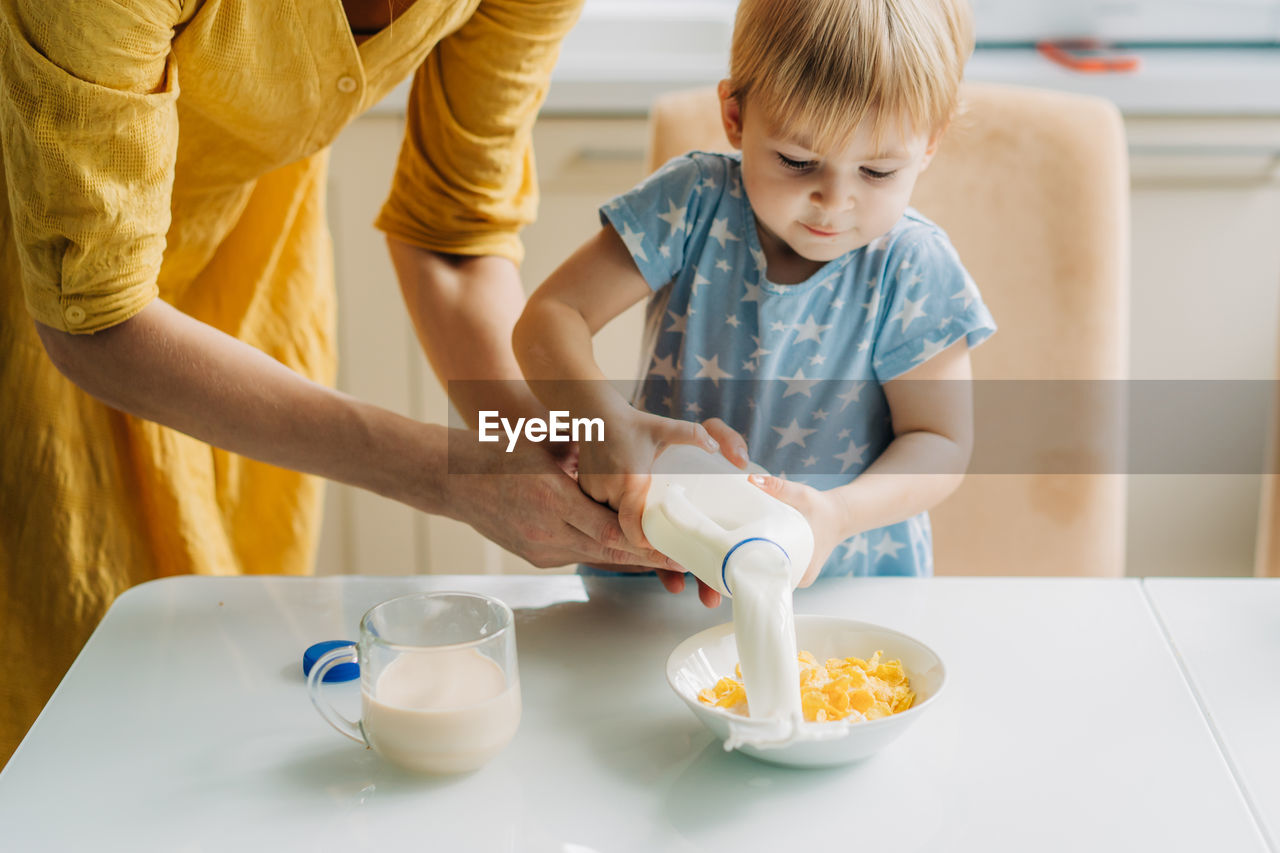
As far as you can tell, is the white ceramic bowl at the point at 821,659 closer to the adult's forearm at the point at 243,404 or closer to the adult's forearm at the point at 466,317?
the adult's forearm at the point at 243,404

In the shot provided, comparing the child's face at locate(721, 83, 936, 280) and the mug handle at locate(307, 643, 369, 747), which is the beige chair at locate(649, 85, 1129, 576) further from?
the mug handle at locate(307, 643, 369, 747)

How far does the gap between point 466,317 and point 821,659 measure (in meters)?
0.45

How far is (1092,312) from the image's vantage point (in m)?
1.06

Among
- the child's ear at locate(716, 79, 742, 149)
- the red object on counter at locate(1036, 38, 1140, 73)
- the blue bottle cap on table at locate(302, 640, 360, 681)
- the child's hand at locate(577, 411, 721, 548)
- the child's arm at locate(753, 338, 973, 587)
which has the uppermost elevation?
the child's ear at locate(716, 79, 742, 149)

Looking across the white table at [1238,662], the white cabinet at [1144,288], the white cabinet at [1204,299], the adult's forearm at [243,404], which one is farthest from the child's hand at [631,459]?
the white cabinet at [1204,299]

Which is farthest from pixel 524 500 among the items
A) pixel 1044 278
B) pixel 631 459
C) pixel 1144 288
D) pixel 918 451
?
pixel 1144 288

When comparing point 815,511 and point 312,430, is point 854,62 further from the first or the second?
point 312,430

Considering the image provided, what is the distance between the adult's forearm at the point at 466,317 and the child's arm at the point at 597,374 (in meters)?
0.08

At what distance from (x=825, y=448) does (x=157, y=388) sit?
49 cm

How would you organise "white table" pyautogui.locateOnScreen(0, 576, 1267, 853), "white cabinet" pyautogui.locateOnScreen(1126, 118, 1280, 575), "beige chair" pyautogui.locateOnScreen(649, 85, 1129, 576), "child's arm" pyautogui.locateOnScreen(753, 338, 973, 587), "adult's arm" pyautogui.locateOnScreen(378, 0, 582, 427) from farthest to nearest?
"white cabinet" pyautogui.locateOnScreen(1126, 118, 1280, 575) → "beige chair" pyautogui.locateOnScreen(649, 85, 1129, 576) → "adult's arm" pyautogui.locateOnScreen(378, 0, 582, 427) → "child's arm" pyautogui.locateOnScreen(753, 338, 973, 587) → "white table" pyautogui.locateOnScreen(0, 576, 1267, 853)

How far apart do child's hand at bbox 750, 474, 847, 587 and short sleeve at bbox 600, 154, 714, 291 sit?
0.76ft

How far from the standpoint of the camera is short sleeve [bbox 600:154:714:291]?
2.81 ft

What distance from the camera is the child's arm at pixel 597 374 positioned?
0.71 meters

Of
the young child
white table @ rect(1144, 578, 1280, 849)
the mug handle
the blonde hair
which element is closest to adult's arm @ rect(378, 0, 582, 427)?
the young child
